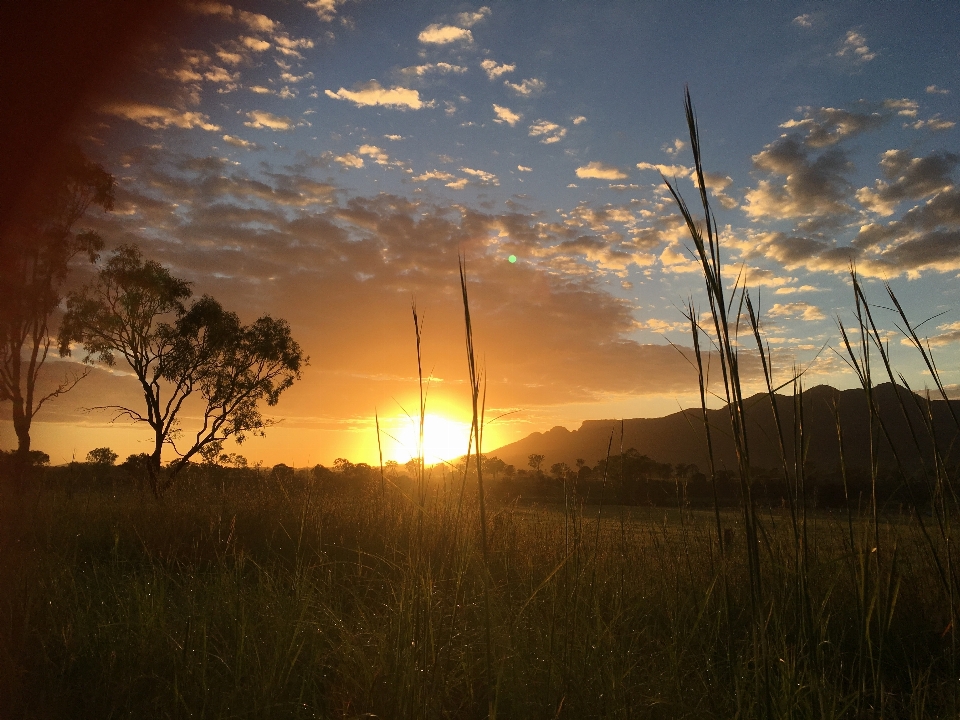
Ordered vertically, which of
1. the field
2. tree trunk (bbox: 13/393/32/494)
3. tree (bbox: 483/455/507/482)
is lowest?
the field

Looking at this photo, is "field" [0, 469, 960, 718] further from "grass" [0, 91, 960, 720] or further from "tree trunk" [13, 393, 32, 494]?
"tree trunk" [13, 393, 32, 494]

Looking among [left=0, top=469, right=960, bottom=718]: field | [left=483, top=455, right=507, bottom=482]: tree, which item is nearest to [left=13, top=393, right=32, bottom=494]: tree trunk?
[left=0, top=469, right=960, bottom=718]: field

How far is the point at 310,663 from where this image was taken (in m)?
2.44

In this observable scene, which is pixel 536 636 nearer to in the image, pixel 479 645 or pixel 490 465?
pixel 479 645

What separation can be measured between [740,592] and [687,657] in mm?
1809

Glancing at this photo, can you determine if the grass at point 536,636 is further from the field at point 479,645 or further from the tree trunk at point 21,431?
the tree trunk at point 21,431

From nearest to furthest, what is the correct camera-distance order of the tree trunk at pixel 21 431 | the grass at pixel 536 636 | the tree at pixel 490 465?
the grass at pixel 536 636, the tree at pixel 490 465, the tree trunk at pixel 21 431

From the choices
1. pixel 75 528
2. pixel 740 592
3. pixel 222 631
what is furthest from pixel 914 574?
pixel 75 528

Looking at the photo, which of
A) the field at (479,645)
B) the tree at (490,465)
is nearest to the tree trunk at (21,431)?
the field at (479,645)

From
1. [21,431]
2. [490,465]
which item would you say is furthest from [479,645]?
[21,431]

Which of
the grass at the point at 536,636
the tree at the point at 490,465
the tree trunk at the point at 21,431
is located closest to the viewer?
the grass at the point at 536,636

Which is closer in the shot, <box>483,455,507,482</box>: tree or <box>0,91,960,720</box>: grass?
<box>0,91,960,720</box>: grass

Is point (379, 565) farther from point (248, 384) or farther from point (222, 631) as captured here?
point (248, 384)

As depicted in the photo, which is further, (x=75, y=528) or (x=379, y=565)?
(x=75, y=528)
